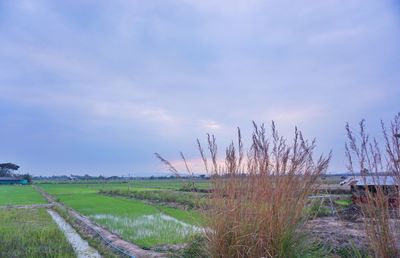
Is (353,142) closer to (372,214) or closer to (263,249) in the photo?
(372,214)

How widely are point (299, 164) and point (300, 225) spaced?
22.5 inches

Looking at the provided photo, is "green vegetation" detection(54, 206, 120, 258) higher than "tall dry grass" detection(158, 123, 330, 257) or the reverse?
the reverse

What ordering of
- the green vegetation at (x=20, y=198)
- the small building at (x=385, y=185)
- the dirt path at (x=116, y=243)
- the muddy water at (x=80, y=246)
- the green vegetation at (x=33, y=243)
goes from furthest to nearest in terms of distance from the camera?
the green vegetation at (x=20, y=198) < the muddy water at (x=80, y=246) < the green vegetation at (x=33, y=243) < the dirt path at (x=116, y=243) < the small building at (x=385, y=185)

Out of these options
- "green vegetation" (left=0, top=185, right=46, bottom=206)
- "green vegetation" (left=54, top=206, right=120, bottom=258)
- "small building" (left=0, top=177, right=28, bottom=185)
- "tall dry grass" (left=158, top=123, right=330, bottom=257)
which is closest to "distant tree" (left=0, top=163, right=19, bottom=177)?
"small building" (left=0, top=177, right=28, bottom=185)

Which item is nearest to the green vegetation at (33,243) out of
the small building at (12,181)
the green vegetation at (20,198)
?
the green vegetation at (20,198)

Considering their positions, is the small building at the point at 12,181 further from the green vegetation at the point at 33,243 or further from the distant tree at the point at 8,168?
the green vegetation at the point at 33,243

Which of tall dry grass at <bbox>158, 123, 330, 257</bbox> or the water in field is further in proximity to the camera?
the water in field

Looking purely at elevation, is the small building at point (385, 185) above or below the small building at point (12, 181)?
below

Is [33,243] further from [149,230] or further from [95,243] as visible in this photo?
[149,230]

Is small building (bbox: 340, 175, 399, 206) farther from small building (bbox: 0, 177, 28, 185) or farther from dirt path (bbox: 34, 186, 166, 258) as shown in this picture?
small building (bbox: 0, 177, 28, 185)

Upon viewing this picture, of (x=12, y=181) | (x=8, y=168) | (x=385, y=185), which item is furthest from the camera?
(x=8, y=168)

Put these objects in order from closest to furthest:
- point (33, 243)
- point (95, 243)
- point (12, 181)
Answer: point (33, 243) < point (95, 243) < point (12, 181)

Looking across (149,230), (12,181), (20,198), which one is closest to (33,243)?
(149,230)

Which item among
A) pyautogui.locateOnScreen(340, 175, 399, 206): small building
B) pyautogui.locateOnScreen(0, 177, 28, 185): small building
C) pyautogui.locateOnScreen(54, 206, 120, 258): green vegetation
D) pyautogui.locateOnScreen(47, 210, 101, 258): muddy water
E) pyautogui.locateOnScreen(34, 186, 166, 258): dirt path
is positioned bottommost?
pyautogui.locateOnScreen(47, 210, 101, 258): muddy water
